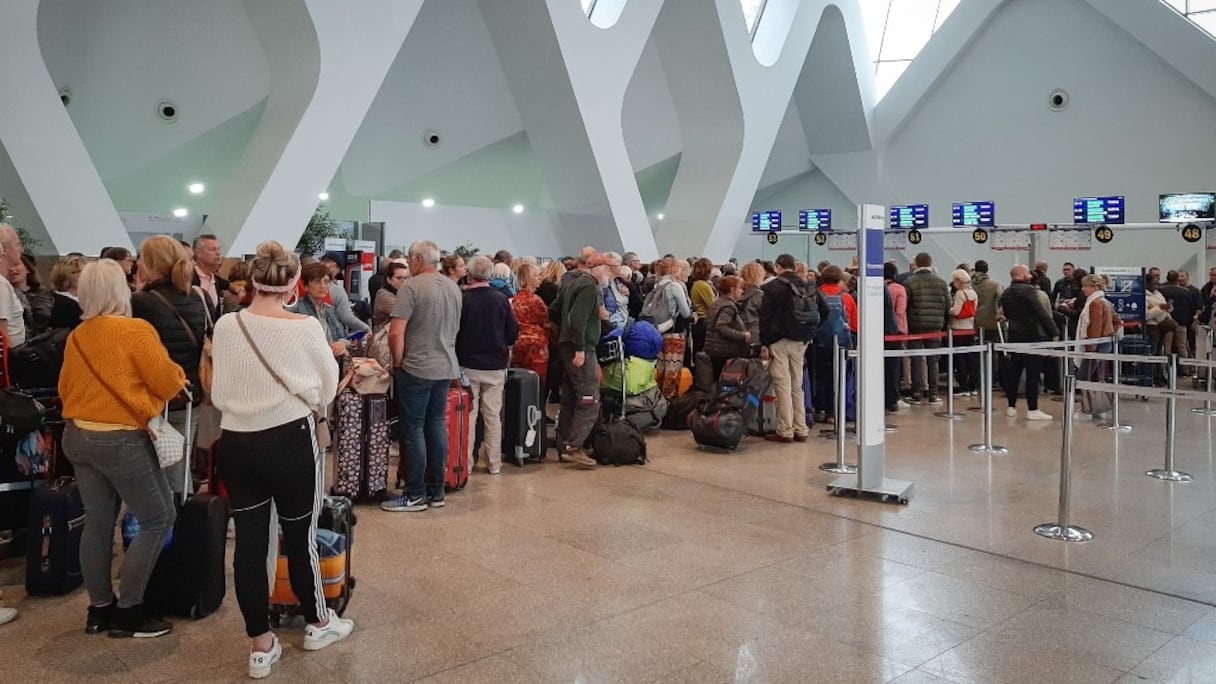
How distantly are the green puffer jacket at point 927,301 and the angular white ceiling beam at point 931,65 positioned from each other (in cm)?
1321

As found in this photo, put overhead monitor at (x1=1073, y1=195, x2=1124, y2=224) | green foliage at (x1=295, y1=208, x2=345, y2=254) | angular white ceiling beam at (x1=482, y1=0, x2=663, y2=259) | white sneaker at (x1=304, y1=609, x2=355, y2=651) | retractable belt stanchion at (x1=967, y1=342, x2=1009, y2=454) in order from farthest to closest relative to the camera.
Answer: overhead monitor at (x1=1073, y1=195, x2=1124, y2=224), angular white ceiling beam at (x1=482, y1=0, x2=663, y2=259), green foliage at (x1=295, y1=208, x2=345, y2=254), retractable belt stanchion at (x1=967, y1=342, x2=1009, y2=454), white sneaker at (x1=304, y1=609, x2=355, y2=651)

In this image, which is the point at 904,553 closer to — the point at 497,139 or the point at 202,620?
the point at 202,620

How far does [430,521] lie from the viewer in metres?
5.52

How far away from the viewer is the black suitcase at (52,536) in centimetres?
416

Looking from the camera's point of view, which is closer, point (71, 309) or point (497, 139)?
point (71, 309)

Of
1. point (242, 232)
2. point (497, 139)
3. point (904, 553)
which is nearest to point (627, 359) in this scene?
point (904, 553)

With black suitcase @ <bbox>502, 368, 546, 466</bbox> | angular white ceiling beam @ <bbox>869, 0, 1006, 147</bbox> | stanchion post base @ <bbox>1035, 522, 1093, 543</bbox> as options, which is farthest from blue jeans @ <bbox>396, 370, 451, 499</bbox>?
angular white ceiling beam @ <bbox>869, 0, 1006, 147</bbox>

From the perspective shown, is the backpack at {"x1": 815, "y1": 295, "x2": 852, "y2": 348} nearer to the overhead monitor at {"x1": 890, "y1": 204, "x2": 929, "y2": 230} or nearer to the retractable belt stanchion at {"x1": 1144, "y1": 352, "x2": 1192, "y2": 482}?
the retractable belt stanchion at {"x1": 1144, "y1": 352, "x2": 1192, "y2": 482}

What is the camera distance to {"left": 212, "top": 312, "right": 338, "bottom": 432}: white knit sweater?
10.8 feet

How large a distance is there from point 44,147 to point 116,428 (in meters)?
7.80

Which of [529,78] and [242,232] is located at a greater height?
[529,78]

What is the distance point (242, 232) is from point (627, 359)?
5.97 metres

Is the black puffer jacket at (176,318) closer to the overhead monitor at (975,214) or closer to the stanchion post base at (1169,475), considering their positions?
the stanchion post base at (1169,475)

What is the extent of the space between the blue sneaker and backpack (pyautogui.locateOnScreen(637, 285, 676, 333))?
3.63 metres
